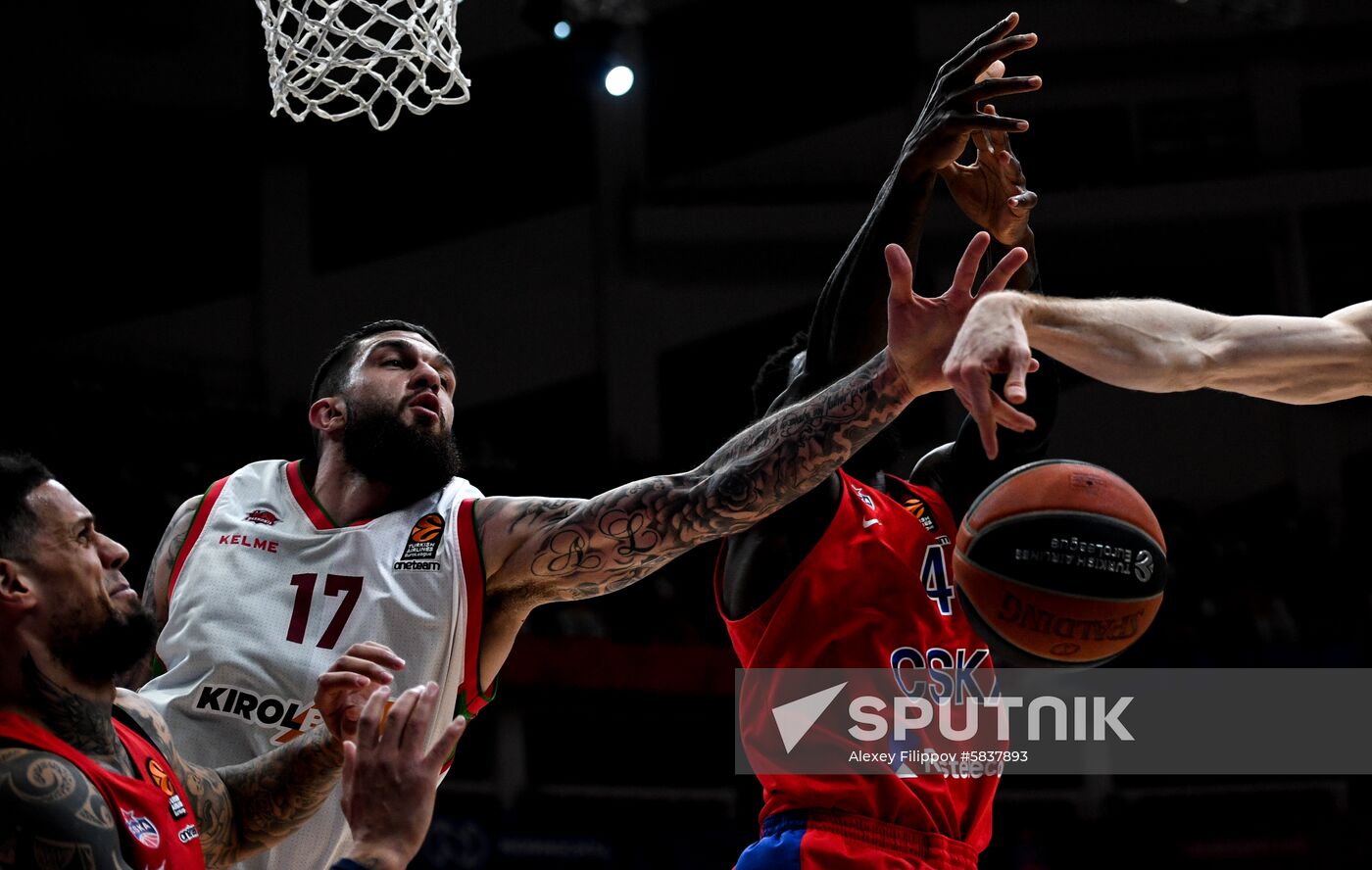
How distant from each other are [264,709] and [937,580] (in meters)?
1.65

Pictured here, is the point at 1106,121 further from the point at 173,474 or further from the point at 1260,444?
the point at 173,474

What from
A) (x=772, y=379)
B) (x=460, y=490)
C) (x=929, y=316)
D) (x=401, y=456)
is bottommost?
(x=460, y=490)

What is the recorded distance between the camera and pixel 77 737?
2.53 meters

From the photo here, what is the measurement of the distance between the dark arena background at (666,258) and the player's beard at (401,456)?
693 cm

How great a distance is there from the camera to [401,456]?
3627 millimetres

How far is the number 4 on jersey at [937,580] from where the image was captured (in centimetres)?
346

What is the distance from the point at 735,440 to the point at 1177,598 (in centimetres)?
970

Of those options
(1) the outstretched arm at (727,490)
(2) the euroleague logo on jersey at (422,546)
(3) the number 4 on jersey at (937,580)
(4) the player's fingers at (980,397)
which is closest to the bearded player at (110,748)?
(2) the euroleague logo on jersey at (422,546)

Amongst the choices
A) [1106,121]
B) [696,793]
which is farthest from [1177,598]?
[1106,121]

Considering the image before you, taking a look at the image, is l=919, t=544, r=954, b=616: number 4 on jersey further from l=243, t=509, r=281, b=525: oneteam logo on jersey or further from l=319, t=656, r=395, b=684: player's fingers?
l=243, t=509, r=281, b=525: oneteam logo on jersey

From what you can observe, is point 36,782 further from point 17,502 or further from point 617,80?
point 617,80

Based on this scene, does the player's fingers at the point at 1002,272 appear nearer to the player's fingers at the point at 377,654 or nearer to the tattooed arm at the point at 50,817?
the player's fingers at the point at 377,654

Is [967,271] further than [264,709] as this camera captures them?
No

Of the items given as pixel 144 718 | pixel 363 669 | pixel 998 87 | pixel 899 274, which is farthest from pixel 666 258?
pixel 363 669
